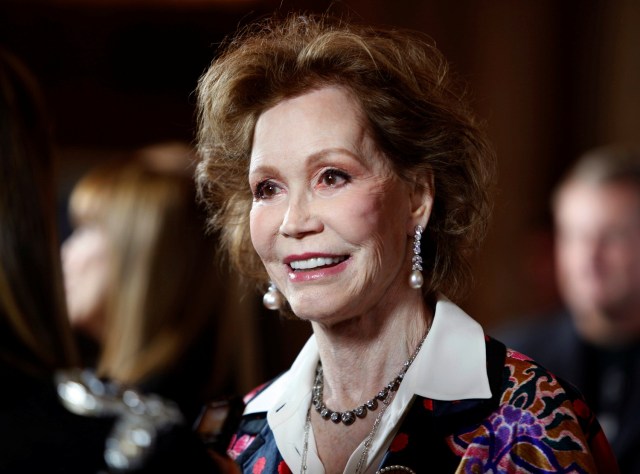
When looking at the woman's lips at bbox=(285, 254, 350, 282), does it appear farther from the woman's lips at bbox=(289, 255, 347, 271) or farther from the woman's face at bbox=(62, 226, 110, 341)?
the woman's face at bbox=(62, 226, 110, 341)

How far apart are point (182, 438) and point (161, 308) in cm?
158

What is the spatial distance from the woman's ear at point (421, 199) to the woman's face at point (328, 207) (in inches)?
1.5

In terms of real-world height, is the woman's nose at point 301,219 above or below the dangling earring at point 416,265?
above

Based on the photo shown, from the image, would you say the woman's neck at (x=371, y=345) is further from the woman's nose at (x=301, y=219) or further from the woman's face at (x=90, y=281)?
the woman's face at (x=90, y=281)

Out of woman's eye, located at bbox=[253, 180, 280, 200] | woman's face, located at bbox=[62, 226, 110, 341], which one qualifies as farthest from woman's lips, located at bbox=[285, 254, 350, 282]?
woman's face, located at bbox=[62, 226, 110, 341]

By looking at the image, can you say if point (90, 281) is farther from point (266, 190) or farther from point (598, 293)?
point (598, 293)

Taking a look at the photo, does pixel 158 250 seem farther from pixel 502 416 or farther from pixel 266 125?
pixel 502 416

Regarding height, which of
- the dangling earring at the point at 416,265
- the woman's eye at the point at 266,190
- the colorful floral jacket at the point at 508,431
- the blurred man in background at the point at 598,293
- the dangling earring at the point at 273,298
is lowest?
the blurred man in background at the point at 598,293

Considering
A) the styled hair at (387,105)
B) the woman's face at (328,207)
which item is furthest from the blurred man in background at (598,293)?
the woman's face at (328,207)

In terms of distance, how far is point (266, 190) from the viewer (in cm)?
145

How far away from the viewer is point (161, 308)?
2.75 metres

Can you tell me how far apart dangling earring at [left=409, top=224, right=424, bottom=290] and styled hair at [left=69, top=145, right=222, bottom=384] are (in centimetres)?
131

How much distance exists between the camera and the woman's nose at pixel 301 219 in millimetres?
1388

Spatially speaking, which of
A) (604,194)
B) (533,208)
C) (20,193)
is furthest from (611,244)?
(20,193)
